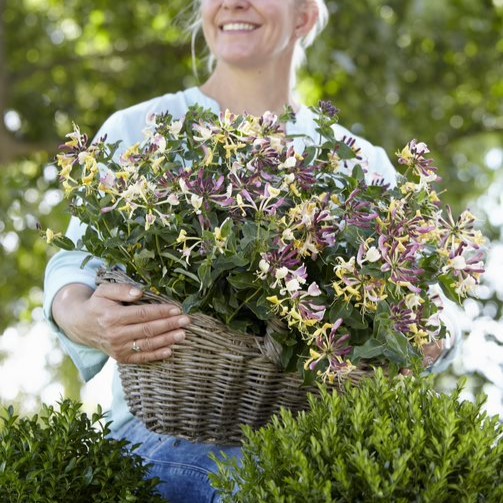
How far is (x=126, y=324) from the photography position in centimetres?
210

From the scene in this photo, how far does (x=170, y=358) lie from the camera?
207 cm

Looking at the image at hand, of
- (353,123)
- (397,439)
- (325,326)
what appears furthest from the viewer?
(353,123)

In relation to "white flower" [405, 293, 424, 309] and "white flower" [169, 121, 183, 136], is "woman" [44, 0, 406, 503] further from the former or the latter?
"white flower" [405, 293, 424, 309]

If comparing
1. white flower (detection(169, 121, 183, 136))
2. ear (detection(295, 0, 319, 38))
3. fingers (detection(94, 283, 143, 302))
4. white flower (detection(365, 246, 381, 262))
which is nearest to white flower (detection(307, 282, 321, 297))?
white flower (detection(365, 246, 381, 262))

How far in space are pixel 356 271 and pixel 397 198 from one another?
0.24 metres

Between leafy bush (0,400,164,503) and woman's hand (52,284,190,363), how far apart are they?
0.54ft

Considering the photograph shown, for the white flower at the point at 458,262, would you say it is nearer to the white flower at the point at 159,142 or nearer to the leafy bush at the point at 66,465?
the white flower at the point at 159,142

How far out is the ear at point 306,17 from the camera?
319 cm

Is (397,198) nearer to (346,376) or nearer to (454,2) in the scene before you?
(346,376)

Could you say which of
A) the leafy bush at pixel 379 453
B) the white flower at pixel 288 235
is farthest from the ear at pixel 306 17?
the leafy bush at pixel 379 453

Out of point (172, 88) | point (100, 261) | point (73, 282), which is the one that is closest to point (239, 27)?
point (100, 261)

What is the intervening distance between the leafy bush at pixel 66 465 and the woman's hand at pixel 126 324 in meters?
0.16

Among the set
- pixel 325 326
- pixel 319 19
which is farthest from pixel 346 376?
pixel 319 19

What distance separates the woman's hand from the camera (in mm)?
2025
